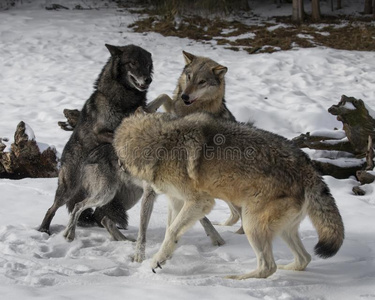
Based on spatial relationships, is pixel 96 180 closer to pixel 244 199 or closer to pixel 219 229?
pixel 219 229

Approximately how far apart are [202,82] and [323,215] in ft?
8.02

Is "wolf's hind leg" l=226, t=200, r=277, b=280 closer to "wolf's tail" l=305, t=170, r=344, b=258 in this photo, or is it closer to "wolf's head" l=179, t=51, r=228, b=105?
"wolf's tail" l=305, t=170, r=344, b=258

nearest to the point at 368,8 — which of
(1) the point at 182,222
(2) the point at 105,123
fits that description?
(2) the point at 105,123

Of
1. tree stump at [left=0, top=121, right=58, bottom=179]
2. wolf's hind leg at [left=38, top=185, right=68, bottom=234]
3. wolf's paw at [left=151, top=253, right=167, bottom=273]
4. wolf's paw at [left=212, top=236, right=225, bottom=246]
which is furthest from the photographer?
tree stump at [left=0, top=121, right=58, bottom=179]

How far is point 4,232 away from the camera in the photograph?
5.11 metres

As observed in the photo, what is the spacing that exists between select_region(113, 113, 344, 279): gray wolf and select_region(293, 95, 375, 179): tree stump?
3453 mm

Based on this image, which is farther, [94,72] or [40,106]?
[94,72]

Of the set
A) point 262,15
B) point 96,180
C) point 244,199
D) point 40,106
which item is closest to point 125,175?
point 96,180

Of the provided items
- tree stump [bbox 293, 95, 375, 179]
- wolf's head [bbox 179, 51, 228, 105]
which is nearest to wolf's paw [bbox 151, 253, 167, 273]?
wolf's head [bbox 179, 51, 228, 105]

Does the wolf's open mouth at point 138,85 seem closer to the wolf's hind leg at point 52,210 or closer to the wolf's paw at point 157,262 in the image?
the wolf's hind leg at point 52,210

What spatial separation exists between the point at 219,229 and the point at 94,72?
9.33 metres

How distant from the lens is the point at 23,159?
7.89 metres

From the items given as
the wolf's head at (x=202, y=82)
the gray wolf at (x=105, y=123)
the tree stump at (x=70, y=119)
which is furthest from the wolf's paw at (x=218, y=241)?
the tree stump at (x=70, y=119)

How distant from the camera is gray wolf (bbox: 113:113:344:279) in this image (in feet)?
13.6
